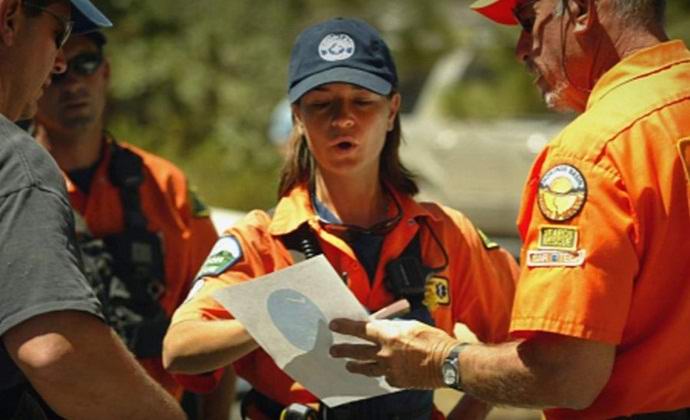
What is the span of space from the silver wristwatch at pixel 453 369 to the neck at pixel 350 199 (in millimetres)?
943

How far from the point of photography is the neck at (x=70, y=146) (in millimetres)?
4949

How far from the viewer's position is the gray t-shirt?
2.53m

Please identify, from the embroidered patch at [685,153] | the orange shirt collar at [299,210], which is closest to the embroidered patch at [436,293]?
the orange shirt collar at [299,210]

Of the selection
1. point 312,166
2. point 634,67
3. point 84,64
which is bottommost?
point 312,166

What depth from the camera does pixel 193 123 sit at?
463 inches

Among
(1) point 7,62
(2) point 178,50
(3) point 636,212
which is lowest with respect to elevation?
(2) point 178,50

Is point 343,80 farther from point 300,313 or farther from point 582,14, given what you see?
point 582,14

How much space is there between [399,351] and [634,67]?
0.80m

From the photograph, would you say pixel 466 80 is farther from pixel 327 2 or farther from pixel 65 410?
pixel 65 410

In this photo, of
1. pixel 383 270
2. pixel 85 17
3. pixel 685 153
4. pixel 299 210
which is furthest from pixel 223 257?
pixel 685 153

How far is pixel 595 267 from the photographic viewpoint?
9.49 ft

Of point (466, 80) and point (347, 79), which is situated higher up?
point (347, 79)

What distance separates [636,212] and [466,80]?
40.1ft

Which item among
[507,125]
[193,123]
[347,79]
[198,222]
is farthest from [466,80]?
[347,79]
